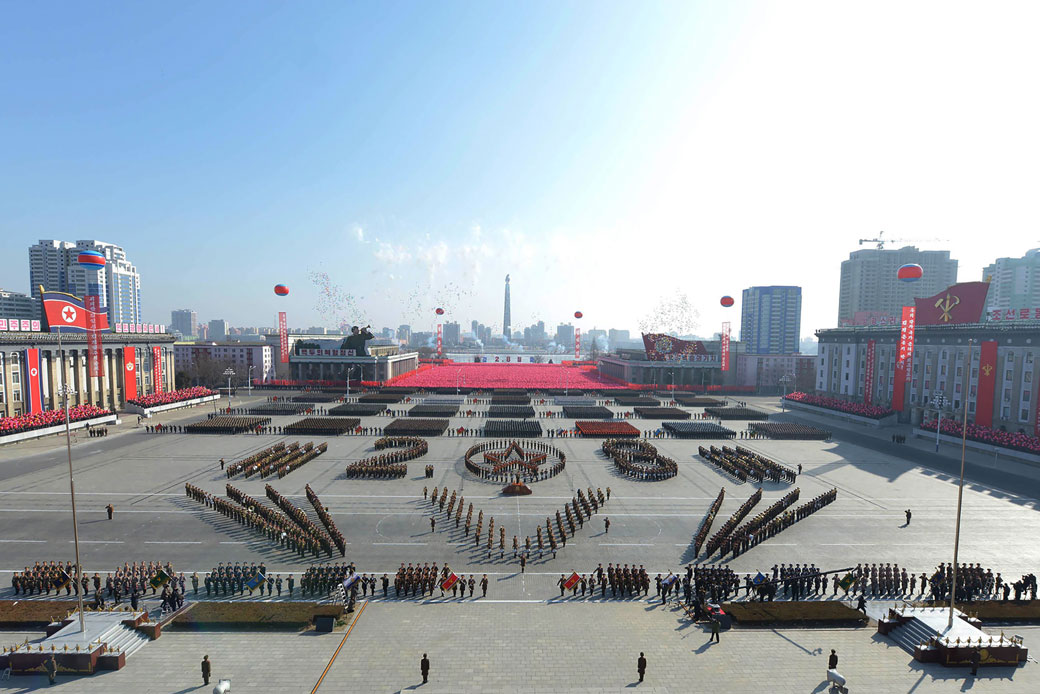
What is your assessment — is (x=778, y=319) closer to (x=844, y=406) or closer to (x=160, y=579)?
(x=844, y=406)

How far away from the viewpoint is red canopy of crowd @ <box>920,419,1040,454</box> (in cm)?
4172

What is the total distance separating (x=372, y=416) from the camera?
214 ft

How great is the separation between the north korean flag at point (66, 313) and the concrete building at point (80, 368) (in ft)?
4.44

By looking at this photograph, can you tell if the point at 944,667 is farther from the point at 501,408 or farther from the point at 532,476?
the point at 501,408

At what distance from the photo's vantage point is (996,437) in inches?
1759

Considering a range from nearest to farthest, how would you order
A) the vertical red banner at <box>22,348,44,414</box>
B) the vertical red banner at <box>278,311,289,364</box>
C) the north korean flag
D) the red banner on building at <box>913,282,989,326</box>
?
the vertical red banner at <box>22,348,44,414</box>, the red banner on building at <box>913,282,989,326</box>, the north korean flag, the vertical red banner at <box>278,311,289,364</box>

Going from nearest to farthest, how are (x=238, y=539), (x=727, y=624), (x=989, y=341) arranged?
(x=727, y=624) < (x=238, y=539) < (x=989, y=341)

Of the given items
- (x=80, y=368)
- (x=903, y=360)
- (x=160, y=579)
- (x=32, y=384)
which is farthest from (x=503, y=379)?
(x=160, y=579)

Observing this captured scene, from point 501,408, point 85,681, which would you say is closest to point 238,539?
point 85,681

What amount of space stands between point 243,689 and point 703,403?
247 feet

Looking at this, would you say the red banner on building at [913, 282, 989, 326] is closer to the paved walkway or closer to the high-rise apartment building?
the paved walkway

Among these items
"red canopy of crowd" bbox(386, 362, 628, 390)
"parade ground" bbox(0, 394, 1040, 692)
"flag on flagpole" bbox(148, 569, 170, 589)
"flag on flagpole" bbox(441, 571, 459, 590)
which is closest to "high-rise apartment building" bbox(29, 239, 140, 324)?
"red canopy of crowd" bbox(386, 362, 628, 390)

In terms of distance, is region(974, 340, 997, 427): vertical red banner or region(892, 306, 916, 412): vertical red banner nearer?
region(974, 340, 997, 427): vertical red banner

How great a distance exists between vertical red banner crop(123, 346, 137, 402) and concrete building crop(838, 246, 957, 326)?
216315 millimetres
